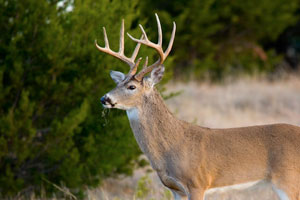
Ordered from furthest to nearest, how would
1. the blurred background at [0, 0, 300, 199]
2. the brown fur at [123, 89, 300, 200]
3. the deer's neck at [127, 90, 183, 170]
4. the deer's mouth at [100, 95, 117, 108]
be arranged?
the blurred background at [0, 0, 300, 199] → the deer's neck at [127, 90, 183, 170] → the deer's mouth at [100, 95, 117, 108] → the brown fur at [123, 89, 300, 200]

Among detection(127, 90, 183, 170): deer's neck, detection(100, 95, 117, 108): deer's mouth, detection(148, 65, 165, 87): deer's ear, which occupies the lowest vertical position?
detection(127, 90, 183, 170): deer's neck

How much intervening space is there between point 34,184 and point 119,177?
1744 millimetres

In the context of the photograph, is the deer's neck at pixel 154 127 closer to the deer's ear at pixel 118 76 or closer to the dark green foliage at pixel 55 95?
the deer's ear at pixel 118 76

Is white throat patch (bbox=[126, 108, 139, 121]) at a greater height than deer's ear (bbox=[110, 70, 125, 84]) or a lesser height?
lesser

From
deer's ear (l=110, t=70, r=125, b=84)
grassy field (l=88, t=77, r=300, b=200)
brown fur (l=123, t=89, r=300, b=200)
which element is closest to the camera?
brown fur (l=123, t=89, r=300, b=200)

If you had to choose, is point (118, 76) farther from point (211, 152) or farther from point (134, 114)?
point (211, 152)

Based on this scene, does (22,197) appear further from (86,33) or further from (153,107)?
(153,107)

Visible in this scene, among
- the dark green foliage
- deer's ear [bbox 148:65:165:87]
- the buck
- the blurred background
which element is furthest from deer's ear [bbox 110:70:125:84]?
the dark green foliage

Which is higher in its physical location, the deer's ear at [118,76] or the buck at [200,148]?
the deer's ear at [118,76]

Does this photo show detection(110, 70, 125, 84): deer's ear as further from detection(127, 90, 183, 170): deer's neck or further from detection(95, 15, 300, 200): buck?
detection(127, 90, 183, 170): deer's neck

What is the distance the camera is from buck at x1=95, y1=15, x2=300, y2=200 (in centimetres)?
527

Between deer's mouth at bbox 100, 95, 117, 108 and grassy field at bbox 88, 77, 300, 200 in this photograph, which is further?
grassy field at bbox 88, 77, 300, 200

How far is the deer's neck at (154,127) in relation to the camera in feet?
18.1

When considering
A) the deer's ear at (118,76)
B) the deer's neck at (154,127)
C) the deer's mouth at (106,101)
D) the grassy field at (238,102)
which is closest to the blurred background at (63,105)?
the deer's neck at (154,127)
